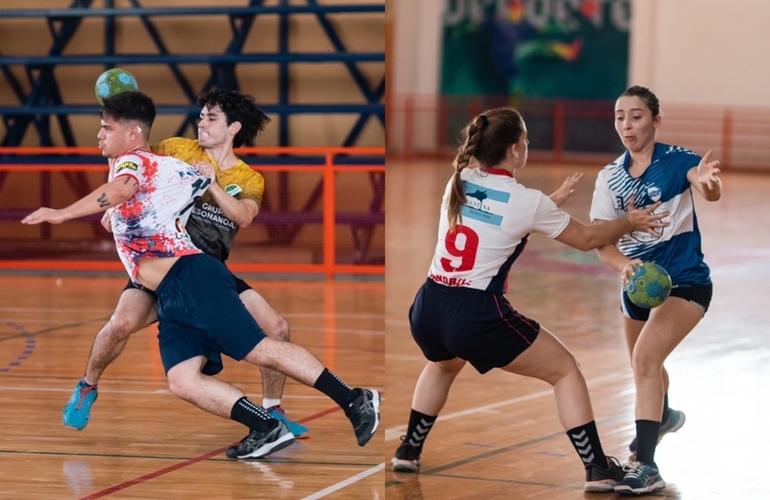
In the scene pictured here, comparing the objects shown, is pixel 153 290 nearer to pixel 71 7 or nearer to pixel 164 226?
pixel 164 226

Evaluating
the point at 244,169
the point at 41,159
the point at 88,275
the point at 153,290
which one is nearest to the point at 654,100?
the point at 244,169

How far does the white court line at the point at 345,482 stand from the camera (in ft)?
13.3

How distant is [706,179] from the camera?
162 inches

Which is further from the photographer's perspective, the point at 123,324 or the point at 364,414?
the point at 123,324

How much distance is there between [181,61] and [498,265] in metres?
9.23

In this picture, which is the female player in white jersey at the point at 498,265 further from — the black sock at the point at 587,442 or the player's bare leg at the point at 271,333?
the player's bare leg at the point at 271,333

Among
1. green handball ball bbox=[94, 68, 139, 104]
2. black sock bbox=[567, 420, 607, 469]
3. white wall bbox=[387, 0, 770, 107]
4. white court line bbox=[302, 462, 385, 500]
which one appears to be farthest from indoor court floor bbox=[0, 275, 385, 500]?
white wall bbox=[387, 0, 770, 107]

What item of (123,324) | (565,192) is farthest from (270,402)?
(565,192)

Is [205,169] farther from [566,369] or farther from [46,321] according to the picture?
[46,321]

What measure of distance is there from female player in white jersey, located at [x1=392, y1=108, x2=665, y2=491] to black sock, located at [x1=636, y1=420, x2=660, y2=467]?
0.34 ft

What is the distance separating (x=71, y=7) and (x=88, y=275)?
3965 millimetres

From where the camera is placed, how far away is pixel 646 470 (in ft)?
13.2

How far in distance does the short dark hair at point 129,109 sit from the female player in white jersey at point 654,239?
6.01 ft

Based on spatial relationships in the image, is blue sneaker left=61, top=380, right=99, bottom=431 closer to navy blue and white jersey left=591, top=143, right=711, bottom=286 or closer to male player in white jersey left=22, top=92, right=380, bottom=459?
male player in white jersey left=22, top=92, right=380, bottom=459
